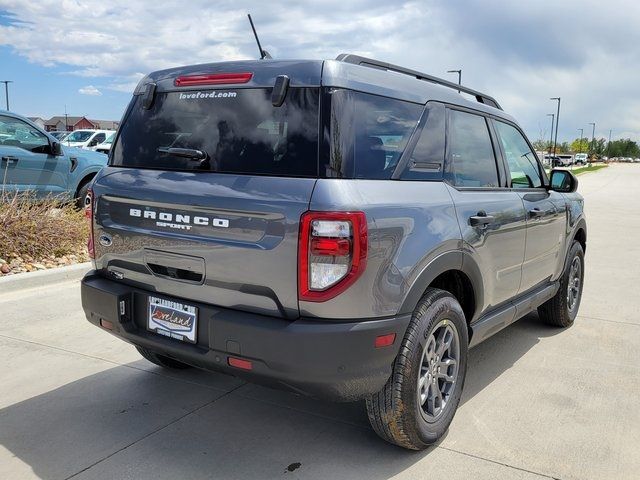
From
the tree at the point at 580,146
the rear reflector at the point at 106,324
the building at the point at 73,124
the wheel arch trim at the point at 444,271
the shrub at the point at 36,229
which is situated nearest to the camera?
the wheel arch trim at the point at 444,271

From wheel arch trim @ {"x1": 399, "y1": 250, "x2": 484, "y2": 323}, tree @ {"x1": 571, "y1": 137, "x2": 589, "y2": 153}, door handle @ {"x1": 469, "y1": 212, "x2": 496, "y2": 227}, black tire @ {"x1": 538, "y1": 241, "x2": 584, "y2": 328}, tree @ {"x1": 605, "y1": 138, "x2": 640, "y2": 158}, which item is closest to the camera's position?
wheel arch trim @ {"x1": 399, "y1": 250, "x2": 484, "y2": 323}

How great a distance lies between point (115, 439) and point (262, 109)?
1924 mm

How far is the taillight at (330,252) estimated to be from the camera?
250 centimetres

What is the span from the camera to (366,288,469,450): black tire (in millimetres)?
2828

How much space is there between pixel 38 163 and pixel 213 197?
23.0 feet

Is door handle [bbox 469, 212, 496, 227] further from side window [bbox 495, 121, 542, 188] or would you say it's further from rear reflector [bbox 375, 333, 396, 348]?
rear reflector [bbox 375, 333, 396, 348]

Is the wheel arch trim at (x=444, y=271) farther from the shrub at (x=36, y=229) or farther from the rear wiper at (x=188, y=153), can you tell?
the shrub at (x=36, y=229)

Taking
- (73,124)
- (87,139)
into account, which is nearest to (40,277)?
(87,139)

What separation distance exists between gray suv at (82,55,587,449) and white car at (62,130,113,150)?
65.5 ft

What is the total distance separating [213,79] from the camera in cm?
306

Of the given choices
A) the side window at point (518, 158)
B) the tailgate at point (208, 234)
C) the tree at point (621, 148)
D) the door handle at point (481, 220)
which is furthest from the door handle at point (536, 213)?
the tree at point (621, 148)

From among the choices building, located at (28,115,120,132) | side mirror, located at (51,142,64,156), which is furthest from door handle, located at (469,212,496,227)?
building, located at (28,115,120,132)

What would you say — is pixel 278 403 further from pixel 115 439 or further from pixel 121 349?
pixel 121 349

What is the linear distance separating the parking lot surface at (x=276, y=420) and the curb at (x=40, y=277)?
969 millimetres
